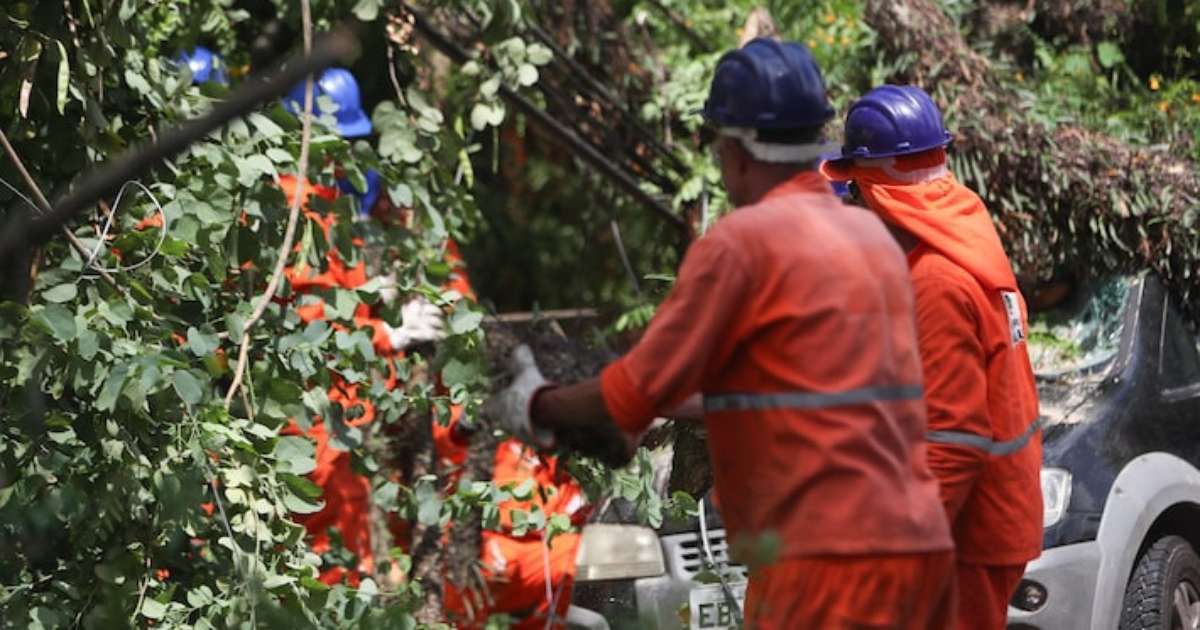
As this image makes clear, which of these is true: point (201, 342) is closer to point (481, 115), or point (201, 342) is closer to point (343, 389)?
point (343, 389)

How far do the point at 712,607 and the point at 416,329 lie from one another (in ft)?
6.15

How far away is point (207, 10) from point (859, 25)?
2703 millimetres

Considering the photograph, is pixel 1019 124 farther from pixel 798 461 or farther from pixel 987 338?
pixel 798 461

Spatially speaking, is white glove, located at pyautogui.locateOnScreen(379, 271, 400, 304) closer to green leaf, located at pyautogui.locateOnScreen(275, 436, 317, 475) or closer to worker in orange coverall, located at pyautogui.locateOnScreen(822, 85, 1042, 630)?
green leaf, located at pyautogui.locateOnScreen(275, 436, 317, 475)

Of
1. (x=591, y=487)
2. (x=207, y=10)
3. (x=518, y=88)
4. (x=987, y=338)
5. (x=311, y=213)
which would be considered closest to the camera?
(x=987, y=338)

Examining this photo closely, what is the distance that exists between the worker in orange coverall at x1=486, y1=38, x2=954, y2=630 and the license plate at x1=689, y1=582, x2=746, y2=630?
1.24 meters

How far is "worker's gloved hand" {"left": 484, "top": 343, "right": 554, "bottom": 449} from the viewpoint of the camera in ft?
11.1

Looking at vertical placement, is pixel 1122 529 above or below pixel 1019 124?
below

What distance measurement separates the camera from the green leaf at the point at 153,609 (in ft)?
14.4

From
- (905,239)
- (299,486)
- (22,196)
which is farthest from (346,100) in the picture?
(905,239)

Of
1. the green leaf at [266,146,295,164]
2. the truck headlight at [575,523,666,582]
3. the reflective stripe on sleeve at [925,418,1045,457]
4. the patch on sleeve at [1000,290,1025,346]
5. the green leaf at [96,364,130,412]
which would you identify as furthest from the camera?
the truck headlight at [575,523,666,582]

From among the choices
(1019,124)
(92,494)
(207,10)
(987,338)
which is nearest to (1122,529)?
(987,338)

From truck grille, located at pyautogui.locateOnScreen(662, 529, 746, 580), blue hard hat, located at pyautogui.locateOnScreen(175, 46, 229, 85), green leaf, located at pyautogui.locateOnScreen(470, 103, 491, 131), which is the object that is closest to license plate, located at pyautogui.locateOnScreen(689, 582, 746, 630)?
truck grille, located at pyautogui.locateOnScreen(662, 529, 746, 580)

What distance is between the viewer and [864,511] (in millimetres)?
3184
